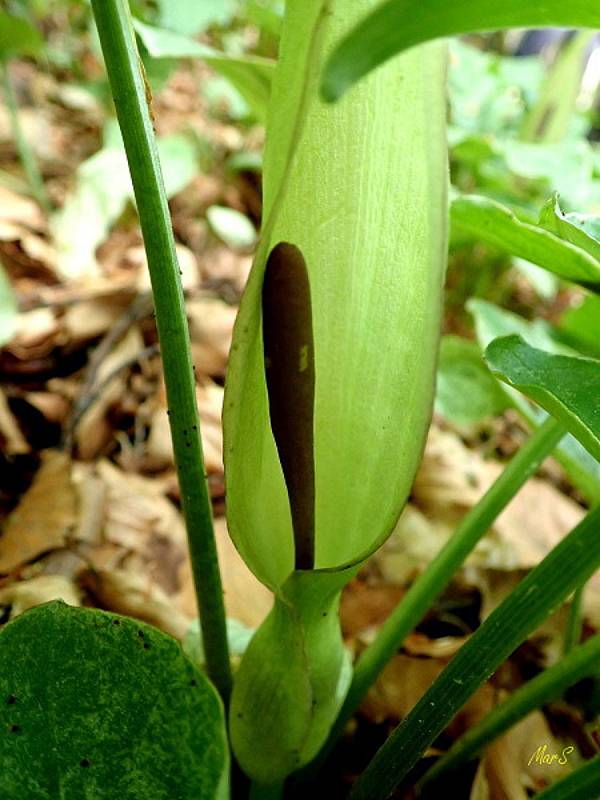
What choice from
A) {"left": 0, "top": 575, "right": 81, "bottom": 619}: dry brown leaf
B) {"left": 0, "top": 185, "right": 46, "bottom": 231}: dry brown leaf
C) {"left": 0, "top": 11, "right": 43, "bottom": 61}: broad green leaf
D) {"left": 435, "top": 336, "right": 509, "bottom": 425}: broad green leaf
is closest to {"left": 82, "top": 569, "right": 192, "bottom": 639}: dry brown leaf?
{"left": 0, "top": 575, "right": 81, "bottom": 619}: dry brown leaf

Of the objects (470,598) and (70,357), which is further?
(70,357)

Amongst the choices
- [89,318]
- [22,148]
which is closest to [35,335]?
[89,318]

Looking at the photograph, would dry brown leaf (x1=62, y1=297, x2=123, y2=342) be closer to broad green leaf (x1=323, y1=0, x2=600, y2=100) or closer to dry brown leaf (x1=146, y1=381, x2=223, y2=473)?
dry brown leaf (x1=146, y1=381, x2=223, y2=473)

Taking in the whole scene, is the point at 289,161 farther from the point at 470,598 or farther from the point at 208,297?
the point at 208,297

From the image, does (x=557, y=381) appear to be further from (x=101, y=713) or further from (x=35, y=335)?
(x=35, y=335)

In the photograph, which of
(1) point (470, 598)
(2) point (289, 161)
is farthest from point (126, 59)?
(1) point (470, 598)

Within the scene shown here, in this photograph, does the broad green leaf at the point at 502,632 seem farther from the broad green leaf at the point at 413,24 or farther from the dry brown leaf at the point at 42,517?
the dry brown leaf at the point at 42,517
